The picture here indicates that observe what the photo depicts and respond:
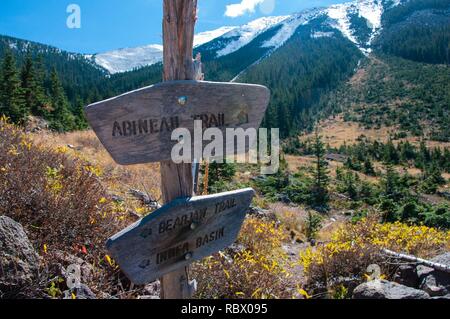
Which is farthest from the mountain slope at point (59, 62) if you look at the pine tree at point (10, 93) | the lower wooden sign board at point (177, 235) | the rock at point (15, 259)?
the lower wooden sign board at point (177, 235)

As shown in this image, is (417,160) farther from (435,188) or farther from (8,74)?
(8,74)

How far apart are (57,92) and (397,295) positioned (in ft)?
149

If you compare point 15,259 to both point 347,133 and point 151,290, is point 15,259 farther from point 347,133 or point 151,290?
point 347,133

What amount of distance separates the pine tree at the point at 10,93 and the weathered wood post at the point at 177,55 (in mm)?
27950

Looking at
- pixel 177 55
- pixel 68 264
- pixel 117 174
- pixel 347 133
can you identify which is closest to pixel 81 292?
pixel 68 264

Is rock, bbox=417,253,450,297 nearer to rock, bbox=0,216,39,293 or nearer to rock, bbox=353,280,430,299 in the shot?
rock, bbox=353,280,430,299

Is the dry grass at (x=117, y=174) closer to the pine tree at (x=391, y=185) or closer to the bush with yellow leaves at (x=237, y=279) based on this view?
the bush with yellow leaves at (x=237, y=279)

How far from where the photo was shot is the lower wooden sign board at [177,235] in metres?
1.89

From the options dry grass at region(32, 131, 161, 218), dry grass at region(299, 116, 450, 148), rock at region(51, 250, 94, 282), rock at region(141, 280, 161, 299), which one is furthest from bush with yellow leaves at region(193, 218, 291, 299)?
dry grass at region(299, 116, 450, 148)

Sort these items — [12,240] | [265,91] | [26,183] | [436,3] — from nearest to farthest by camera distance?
[265,91] → [12,240] → [26,183] → [436,3]

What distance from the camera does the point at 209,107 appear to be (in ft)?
6.68

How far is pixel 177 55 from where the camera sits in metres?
2.02

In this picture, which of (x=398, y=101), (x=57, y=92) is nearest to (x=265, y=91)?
(x=57, y=92)
